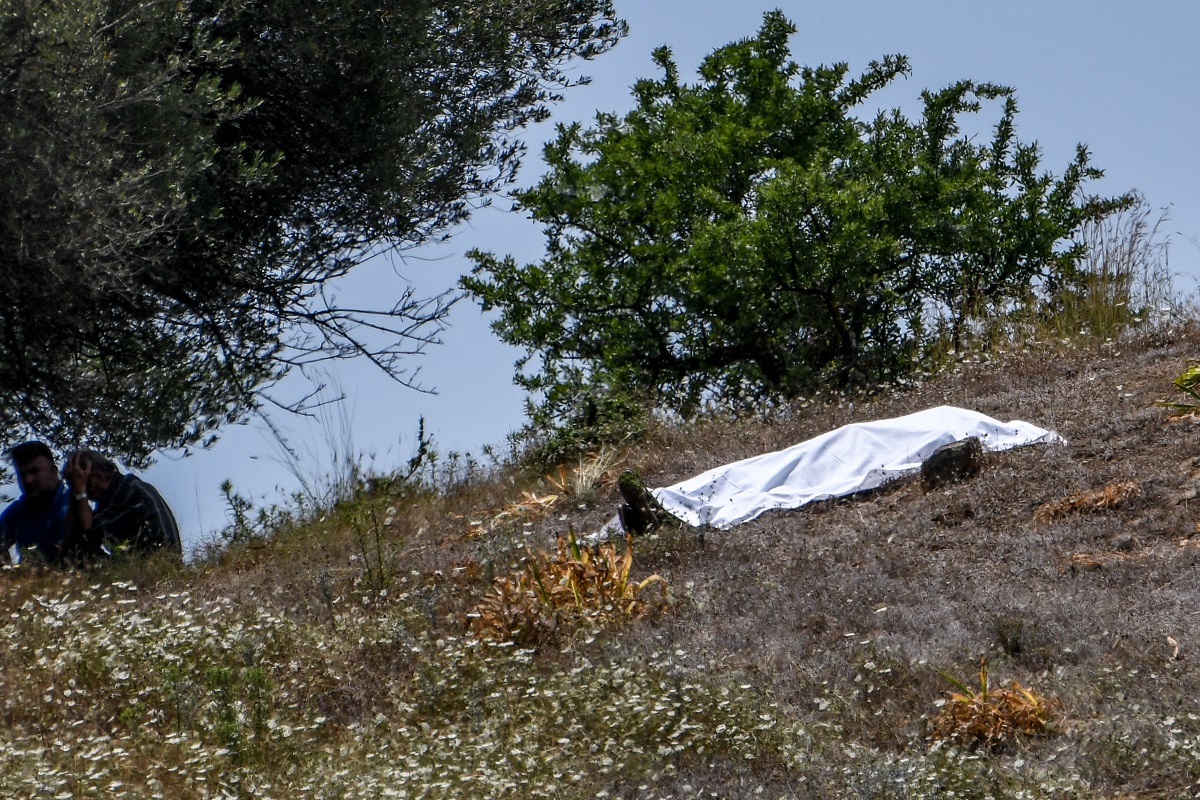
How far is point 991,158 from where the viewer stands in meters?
16.8

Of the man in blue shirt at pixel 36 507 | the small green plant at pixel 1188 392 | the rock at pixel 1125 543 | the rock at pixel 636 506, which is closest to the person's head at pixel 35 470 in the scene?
the man in blue shirt at pixel 36 507

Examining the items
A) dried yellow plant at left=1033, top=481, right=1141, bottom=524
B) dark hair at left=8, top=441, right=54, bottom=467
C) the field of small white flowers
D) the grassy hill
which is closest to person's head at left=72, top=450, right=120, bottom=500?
dark hair at left=8, top=441, right=54, bottom=467

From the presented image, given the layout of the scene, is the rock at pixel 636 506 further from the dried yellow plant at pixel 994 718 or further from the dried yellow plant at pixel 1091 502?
the dried yellow plant at pixel 994 718

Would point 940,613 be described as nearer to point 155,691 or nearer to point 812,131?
point 155,691

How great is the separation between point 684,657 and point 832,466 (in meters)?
3.84

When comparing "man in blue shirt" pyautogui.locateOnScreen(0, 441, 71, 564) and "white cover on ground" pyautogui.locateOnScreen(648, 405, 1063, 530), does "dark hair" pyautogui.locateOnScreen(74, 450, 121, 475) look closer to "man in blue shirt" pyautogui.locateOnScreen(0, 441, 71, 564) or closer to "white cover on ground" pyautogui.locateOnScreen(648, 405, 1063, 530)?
"man in blue shirt" pyautogui.locateOnScreen(0, 441, 71, 564)

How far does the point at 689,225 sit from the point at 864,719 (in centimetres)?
1132

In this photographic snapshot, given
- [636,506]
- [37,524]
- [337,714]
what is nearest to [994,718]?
[337,714]

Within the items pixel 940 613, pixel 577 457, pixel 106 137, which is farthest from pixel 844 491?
Answer: pixel 106 137

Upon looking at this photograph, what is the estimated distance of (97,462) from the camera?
9391 mm

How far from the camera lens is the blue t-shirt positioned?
9.42 meters

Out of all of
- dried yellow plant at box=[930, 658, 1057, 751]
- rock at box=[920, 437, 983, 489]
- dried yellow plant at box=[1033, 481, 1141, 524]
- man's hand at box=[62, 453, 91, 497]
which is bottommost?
dried yellow plant at box=[930, 658, 1057, 751]

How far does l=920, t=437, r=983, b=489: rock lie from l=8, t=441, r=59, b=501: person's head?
6.62 m

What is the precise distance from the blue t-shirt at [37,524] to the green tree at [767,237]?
5.65m
